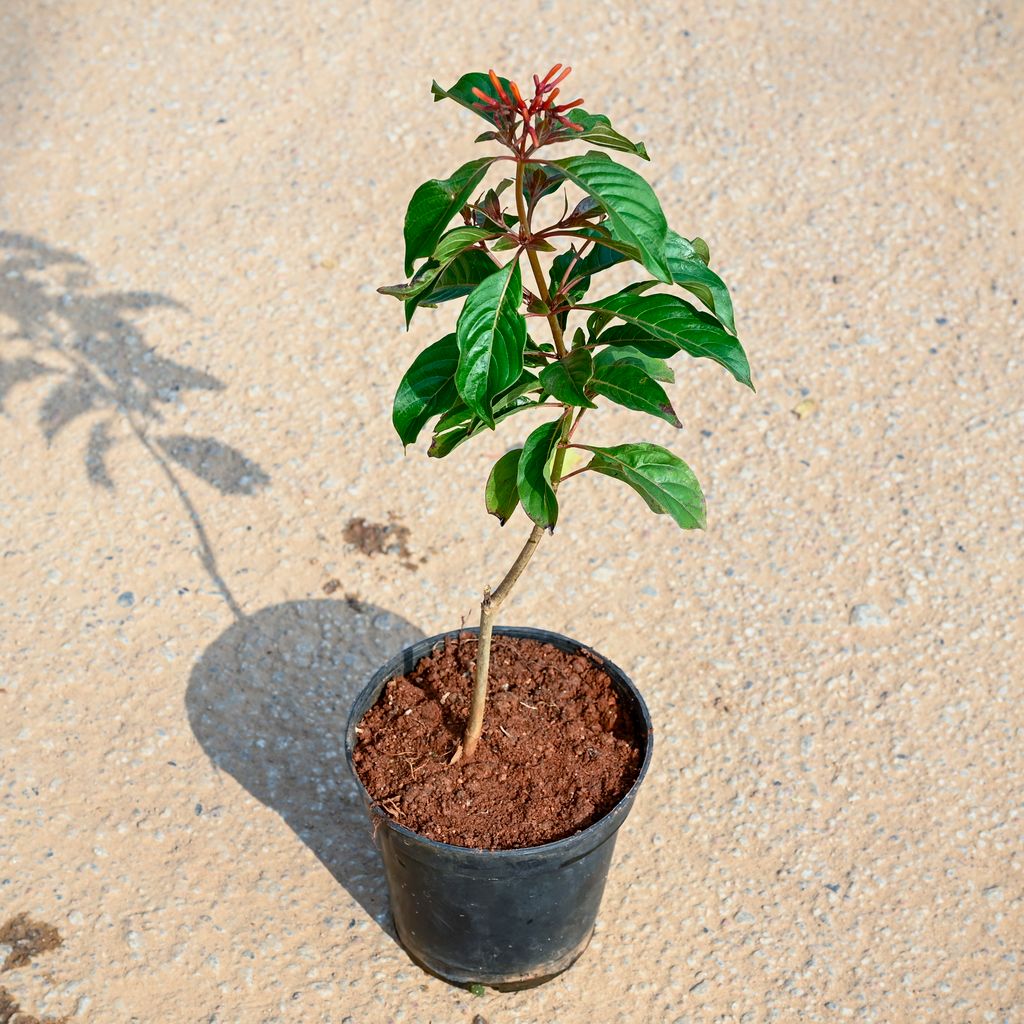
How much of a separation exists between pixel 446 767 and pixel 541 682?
0.28 meters

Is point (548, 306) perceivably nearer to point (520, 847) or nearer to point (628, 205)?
point (628, 205)

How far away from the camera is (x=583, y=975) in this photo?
2551mm

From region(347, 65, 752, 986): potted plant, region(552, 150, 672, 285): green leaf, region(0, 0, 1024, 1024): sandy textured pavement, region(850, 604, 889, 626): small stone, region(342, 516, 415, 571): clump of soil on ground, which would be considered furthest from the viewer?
region(342, 516, 415, 571): clump of soil on ground

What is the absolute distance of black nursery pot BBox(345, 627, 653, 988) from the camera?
2.22 metres

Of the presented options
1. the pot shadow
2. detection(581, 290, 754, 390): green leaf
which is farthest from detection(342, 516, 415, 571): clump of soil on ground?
detection(581, 290, 754, 390): green leaf

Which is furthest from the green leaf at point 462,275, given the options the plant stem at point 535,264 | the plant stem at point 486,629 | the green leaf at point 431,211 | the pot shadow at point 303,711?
the pot shadow at point 303,711

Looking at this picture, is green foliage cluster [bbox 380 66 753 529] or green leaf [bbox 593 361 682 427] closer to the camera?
green foliage cluster [bbox 380 66 753 529]

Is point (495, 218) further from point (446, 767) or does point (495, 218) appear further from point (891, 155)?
point (891, 155)

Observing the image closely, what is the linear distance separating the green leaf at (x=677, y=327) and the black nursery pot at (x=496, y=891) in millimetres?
911

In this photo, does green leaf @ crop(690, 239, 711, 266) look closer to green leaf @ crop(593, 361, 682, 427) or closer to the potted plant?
the potted plant

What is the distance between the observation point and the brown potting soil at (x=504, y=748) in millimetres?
2289

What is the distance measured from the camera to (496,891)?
2.28 m

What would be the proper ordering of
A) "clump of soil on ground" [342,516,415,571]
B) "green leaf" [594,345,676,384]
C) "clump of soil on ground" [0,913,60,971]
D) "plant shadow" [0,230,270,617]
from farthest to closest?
"plant shadow" [0,230,270,617], "clump of soil on ground" [342,516,415,571], "clump of soil on ground" [0,913,60,971], "green leaf" [594,345,676,384]

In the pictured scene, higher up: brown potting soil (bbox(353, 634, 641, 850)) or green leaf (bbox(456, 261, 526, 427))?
green leaf (bbox(456, 261, 526, 427))
